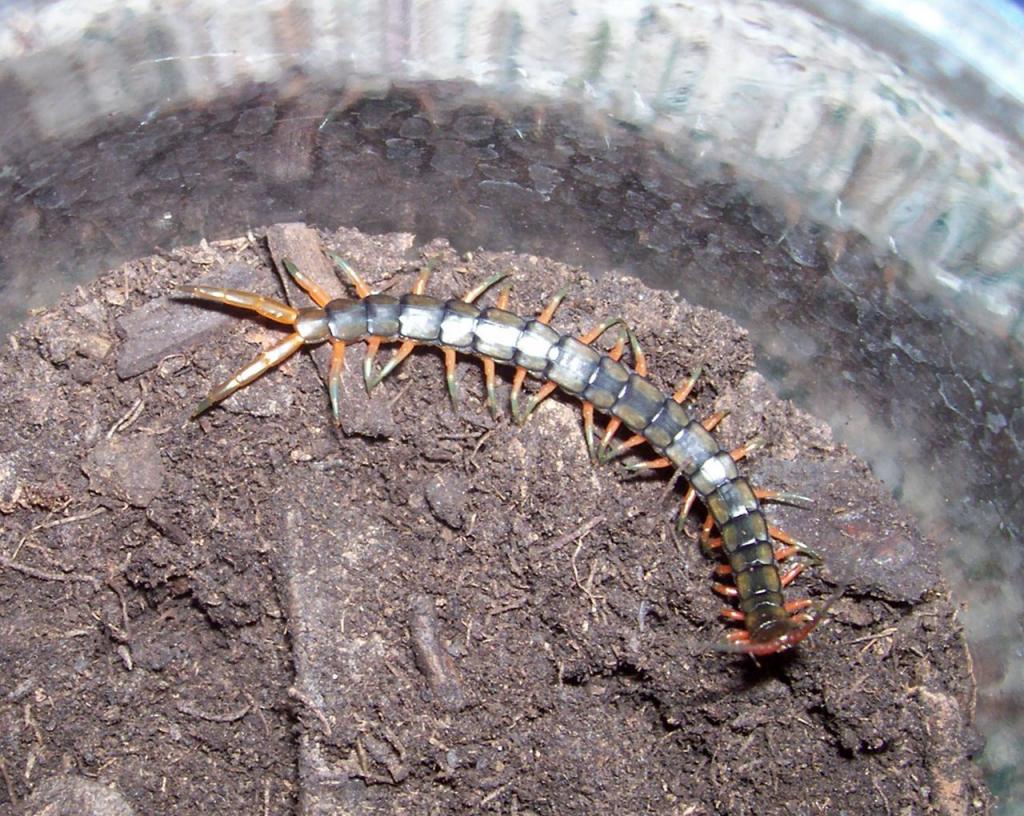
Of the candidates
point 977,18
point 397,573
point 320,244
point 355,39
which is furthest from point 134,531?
point 977,18

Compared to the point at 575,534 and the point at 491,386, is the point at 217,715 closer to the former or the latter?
the point at 575,534

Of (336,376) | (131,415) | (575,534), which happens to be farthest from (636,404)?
(131,415)

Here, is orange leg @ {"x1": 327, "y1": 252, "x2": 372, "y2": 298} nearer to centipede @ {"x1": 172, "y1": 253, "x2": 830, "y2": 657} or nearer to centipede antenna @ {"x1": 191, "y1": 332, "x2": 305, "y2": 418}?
centipede @ {"x1": 172, "y1": 253, "x2": 830, "y2": 657}

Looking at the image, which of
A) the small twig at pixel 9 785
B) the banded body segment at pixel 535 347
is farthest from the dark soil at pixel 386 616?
the banded body segment at pixel 535 347

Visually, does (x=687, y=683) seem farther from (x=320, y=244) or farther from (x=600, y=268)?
(x=320, y=244)

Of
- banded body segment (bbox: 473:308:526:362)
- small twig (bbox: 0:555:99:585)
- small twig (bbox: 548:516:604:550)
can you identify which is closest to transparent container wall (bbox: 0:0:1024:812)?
banded body segment (bbox: 473:308:526:362)
